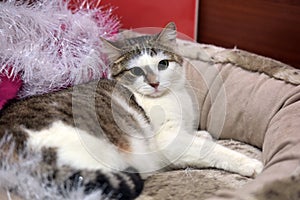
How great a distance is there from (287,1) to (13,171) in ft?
4.23

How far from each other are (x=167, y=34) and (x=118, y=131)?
356 mm

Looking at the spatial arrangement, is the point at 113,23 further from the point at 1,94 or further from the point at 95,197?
the point at 95,197

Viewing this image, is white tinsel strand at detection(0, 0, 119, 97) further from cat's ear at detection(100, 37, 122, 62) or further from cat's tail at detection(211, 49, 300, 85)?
cat's tail at detection(211, 49, 300, 85)

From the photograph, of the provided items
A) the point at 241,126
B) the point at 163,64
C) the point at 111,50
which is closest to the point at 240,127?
the point at 241,126

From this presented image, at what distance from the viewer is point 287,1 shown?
1681 mm

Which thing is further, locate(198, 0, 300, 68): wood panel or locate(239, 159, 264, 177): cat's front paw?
locate(198, 0, 300, 68): wood panel

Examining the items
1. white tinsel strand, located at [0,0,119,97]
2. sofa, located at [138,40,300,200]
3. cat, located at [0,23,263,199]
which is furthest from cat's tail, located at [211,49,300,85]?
white tinsel strand, located at [0,0,119,97]

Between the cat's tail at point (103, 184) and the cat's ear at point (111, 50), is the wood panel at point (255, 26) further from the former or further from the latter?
the cat's tail at point (103, 184)

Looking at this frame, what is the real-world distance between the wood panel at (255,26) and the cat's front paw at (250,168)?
27.4 inches

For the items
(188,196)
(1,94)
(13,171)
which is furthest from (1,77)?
(188,196)

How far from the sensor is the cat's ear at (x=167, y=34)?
1.28 metres

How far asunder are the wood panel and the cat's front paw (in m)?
0.70

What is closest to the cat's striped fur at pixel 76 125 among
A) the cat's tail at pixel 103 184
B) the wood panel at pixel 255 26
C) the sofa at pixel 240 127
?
the cat's tail at pixel 103 184

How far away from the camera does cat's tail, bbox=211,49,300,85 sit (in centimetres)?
139
